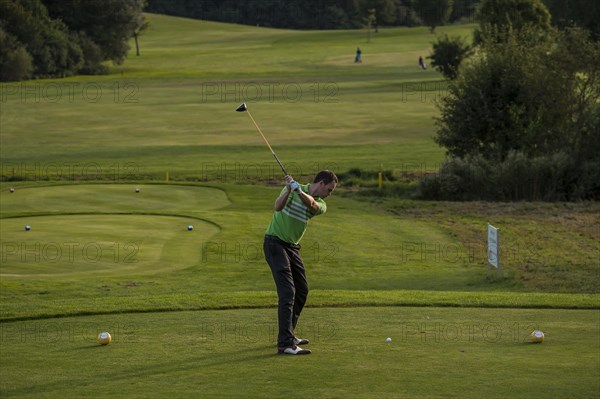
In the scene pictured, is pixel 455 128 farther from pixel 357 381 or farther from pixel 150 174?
pixel 357 381

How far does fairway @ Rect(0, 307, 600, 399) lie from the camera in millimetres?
9828

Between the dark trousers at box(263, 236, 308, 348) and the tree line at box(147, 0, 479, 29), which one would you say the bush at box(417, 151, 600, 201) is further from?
the tree line at box(147, 0, 479, 29)

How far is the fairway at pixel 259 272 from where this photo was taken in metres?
10.4

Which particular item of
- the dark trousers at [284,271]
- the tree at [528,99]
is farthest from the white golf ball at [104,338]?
the tree at [528,99]

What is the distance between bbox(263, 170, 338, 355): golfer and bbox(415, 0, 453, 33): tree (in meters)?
121

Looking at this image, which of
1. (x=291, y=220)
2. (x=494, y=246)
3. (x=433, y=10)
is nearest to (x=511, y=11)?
(x=433, y=10)

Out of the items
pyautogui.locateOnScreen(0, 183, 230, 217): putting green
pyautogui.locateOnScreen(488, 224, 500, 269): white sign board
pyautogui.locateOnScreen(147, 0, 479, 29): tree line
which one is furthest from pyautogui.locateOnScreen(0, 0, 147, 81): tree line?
pyautogui.locateOnScreen(488, 224, 500, 269): white sign board

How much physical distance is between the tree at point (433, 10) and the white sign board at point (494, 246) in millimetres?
113527

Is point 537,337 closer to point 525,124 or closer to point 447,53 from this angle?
point 525,124

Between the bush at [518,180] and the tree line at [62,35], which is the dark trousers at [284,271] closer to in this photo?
the bush at [518,180]

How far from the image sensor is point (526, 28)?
130 feet

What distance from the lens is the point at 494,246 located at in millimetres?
19359

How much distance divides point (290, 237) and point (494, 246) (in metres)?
8.24

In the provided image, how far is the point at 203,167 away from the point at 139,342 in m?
30.2
